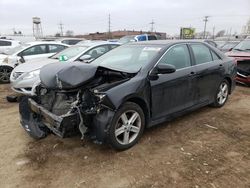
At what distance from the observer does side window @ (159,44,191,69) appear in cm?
417

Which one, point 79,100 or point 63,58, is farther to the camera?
point 63,58

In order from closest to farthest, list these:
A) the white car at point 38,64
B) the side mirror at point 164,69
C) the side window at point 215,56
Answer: the side mirror at point 164,69 < the side window at point 215,56 < the white car at point 38,64

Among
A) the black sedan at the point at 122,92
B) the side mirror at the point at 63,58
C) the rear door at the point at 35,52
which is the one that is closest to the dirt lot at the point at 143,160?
the black sedan at the point at 122,92

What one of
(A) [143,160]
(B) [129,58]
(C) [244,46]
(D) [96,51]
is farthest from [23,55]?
(C) [244,46]

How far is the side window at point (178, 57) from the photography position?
4172mm

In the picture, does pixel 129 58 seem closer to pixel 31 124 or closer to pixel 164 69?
pixel 164 69

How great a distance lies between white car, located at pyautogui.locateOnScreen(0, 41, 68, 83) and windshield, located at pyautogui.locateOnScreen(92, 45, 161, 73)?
5.02 meters

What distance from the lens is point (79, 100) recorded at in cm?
334

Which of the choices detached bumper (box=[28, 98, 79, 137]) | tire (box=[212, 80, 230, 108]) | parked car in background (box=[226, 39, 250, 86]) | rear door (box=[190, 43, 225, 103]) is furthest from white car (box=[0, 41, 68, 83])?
parked car in background (box=[226, 39, 250, 86])

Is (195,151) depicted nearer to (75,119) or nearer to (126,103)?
(126,103)

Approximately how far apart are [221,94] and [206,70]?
1040 millimetres

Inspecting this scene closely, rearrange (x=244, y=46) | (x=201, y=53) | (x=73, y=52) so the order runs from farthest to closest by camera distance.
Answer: (x=244, y=46) < (x=73, y=52) < (x=201, y=53)

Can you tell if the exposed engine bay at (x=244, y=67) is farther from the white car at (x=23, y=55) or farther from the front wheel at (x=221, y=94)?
the white car at (x=23, y=55)

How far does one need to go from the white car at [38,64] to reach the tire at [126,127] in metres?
2.15
